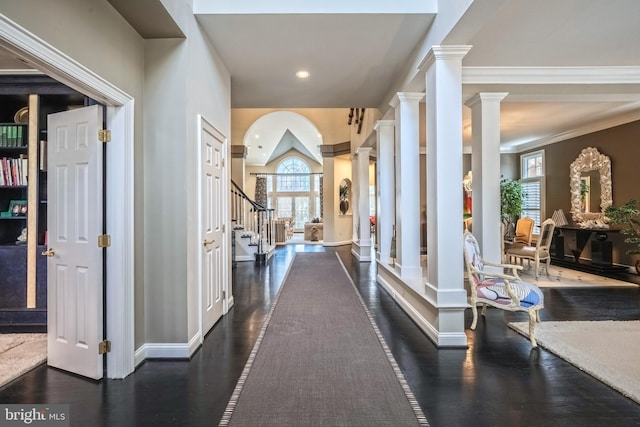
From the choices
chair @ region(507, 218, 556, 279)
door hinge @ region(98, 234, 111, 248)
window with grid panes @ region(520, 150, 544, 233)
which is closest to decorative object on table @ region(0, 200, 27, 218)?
door hinge @ region(98, 234, 111, 248)

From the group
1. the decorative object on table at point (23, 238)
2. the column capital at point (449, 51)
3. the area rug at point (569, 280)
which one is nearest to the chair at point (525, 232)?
the area rug at point (569, 280)

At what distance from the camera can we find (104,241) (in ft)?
8.28

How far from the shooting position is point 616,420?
2.00m

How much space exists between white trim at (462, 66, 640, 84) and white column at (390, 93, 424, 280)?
0.71m

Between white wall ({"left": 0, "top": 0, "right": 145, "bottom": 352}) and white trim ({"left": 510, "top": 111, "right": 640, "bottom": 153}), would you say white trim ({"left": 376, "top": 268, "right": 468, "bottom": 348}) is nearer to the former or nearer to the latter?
white wall ({"left": 0, "top": 0, "right": 145, "bottom": 352})

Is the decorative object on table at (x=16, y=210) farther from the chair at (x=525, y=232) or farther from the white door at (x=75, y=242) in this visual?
the chair at (x=525, y=232)

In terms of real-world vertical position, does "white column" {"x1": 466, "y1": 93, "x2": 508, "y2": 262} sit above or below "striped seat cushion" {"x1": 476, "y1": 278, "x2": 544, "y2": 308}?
above

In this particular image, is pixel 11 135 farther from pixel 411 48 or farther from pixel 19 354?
pixel 411 48

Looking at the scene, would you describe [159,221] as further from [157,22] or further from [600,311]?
[600,311]

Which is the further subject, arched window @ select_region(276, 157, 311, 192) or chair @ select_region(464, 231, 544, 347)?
arched window @ select_region(276, 157, 311, 192)

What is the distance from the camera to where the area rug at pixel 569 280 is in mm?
5395

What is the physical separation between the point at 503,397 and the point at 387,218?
11.6 ft

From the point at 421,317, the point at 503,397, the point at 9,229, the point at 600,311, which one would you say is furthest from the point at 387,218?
the point at 9,229

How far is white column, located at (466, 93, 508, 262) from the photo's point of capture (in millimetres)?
4238
